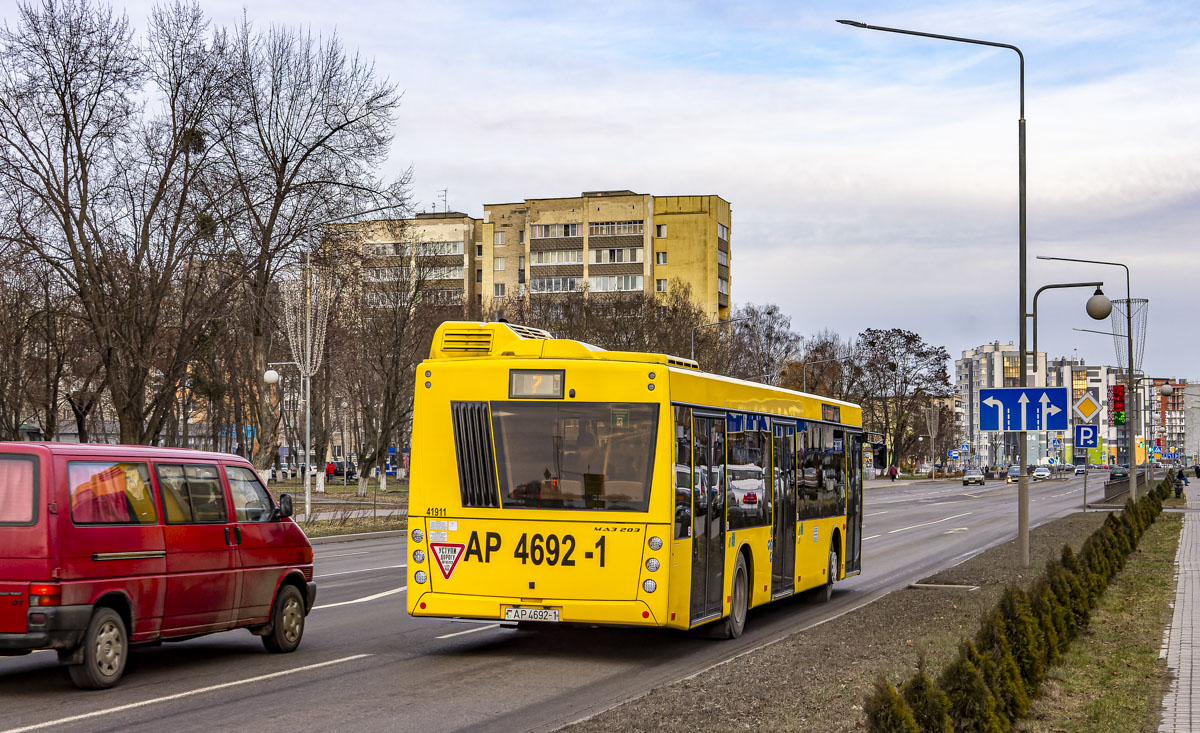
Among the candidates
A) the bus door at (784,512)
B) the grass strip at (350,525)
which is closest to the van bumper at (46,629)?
the bus door at (784,512)

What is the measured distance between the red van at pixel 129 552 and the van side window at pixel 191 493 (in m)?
0.01

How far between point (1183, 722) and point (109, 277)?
3410 cm

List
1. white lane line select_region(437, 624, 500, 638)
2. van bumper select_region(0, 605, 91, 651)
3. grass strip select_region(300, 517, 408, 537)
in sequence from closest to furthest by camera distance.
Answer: van bumper select_region(0, 605, 91, 651) → white lane line select_region(437, 624, 500, 638) → grass strip select_region(300, 517, 408, 537)

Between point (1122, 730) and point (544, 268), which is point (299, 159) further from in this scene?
point (544, 268)

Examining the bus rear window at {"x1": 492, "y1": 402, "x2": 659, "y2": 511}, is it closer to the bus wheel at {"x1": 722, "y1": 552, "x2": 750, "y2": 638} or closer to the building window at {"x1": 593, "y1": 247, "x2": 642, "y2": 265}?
the bus wheel at {"x1": 722, "y1": 552, "x2": 750, "y2": 638}

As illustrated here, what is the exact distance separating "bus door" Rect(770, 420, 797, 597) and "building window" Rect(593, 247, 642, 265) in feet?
334

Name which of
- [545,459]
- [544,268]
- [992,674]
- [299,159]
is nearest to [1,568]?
[545,459]

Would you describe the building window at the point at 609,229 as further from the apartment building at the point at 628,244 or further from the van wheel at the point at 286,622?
the van wheel at the point at 286,622

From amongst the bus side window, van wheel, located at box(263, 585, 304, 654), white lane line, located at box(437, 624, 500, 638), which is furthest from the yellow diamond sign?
van wheel, located at box(263, 585, 304, 654)

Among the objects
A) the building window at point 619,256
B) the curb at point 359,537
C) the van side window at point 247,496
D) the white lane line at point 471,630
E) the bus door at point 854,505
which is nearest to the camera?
the van side window at point 247,496

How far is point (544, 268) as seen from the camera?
395 ft

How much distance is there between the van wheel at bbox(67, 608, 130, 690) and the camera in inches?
398

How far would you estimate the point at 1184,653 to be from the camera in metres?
12.9

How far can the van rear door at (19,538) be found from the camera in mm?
9656
